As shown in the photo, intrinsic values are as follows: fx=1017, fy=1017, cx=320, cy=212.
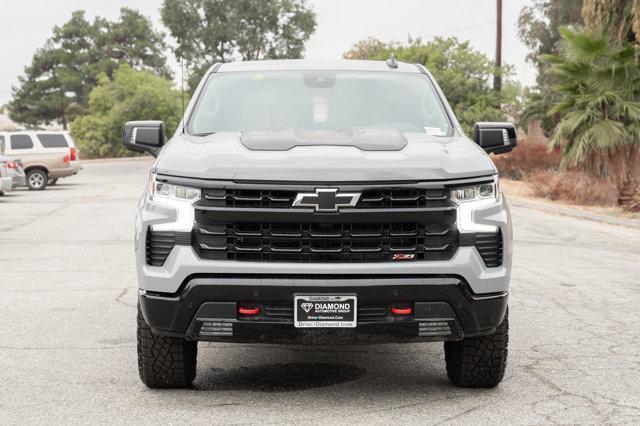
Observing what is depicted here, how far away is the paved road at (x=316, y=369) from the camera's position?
18.2ft

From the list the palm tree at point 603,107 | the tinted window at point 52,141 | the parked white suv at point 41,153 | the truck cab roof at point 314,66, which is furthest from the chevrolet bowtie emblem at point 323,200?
the tinted window at point 52,141

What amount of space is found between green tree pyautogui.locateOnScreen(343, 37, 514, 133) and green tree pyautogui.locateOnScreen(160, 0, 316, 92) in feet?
127

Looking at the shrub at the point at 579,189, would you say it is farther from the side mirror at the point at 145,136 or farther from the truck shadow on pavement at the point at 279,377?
the side mirror at the point at 145,136

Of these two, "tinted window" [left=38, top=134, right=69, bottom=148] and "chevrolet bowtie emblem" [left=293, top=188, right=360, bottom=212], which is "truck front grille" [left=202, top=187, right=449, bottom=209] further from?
"tinted window" [left=38, top=134, right=69, bottom=148]

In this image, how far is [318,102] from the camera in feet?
23.1

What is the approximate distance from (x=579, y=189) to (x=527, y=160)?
12.8 metres

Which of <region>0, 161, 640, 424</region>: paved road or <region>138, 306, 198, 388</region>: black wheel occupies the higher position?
<region>138, 306, 198, 388</region>: black wheel

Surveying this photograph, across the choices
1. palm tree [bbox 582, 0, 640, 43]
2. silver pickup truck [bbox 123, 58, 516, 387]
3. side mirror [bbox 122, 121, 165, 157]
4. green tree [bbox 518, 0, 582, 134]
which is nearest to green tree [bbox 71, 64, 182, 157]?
green tree [bbox 518, 0, 582, 134]

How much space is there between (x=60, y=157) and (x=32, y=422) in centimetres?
2875

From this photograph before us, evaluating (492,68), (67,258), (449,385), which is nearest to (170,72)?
(492,68)

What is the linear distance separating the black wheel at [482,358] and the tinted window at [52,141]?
2870 centimetres

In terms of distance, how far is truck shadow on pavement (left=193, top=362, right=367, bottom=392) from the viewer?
6145 millimetres

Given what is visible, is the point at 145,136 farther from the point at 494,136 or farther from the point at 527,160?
the point at 527,160

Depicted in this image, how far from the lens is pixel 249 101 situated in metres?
7.03
